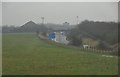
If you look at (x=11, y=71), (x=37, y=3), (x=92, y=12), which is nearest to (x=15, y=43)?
(x=11, y=71)

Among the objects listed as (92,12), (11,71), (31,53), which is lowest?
(11,71)

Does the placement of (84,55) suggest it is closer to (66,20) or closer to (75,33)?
(75,33)

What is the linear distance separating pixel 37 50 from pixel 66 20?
1.93ft

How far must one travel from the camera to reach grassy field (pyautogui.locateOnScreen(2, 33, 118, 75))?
11.5 ft

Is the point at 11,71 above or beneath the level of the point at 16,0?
beneath

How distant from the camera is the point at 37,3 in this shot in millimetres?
3455

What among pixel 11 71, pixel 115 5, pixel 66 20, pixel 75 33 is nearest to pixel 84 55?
pixel 75 33

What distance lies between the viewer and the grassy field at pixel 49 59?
3494 mm

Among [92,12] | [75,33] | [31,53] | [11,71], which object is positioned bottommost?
[11,71]

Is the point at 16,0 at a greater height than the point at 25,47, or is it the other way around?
the point at 16,0

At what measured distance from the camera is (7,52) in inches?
140

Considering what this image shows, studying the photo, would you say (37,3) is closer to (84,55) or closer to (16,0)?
(16,0)

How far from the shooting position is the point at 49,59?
352cm

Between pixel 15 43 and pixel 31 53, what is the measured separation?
0.86 feet
